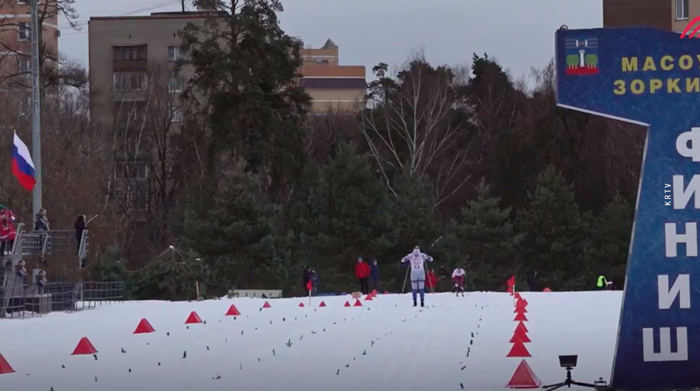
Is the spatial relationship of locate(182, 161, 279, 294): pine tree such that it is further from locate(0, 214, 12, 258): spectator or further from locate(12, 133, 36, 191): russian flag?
locate(0, 214, 12, 258): spectator

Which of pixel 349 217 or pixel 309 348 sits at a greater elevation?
pixel 349 217

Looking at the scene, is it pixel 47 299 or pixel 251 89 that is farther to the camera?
pixel 251 89

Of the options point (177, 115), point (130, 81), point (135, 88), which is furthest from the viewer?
point (130, 81)

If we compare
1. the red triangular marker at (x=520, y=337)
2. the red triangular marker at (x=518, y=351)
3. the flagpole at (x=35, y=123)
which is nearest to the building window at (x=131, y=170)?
the flagpole at (x=35, y=123)

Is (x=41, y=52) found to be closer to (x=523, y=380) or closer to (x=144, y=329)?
(x=144, y=329)

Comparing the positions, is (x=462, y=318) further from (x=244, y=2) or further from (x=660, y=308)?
(x=244, y=2)

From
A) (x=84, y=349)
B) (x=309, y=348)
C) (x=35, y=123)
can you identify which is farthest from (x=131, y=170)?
(x=309, y=348)

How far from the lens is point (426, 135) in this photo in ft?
267

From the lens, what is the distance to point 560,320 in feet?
98.9

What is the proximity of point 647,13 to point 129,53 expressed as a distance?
41.0 meters

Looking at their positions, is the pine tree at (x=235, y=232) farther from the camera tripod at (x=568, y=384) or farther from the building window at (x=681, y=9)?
the camera tripod at (x=568, y=384)

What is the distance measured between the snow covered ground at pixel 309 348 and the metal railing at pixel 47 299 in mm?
1172

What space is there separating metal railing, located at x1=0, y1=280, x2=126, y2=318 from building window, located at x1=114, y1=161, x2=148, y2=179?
3730cm

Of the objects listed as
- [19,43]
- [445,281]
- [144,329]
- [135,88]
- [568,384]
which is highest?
[19,43]
